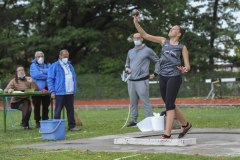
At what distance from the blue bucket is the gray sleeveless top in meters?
2.54

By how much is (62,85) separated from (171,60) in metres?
3.70

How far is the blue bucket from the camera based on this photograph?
10344 millimetres

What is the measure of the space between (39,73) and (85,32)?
23795 millimetres

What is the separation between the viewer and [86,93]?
107ft

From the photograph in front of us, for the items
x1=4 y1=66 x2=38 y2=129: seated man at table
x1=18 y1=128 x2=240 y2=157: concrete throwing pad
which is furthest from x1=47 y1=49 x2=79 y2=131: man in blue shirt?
x1=18 y1=128 x2=240 y2=157: concrete throwing pad

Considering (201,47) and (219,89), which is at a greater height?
(201,47)

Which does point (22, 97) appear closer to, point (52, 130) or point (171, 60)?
point (52, 130)

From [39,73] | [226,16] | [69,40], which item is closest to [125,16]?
[69,40]

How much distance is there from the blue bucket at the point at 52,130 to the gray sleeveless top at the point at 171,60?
254 cm

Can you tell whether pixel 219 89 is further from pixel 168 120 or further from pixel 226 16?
pixel 168 120

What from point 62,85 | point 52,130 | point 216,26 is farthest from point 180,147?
point 216,26

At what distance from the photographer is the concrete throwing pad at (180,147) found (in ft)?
25.4

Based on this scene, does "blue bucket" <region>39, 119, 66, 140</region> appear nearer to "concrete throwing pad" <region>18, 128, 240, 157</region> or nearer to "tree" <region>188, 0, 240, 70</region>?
"concrete throwing pad" <region>18, 128, 240, 157</region>

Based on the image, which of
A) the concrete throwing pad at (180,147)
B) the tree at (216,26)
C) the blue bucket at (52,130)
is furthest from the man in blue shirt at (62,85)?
the tree at (216,26)
